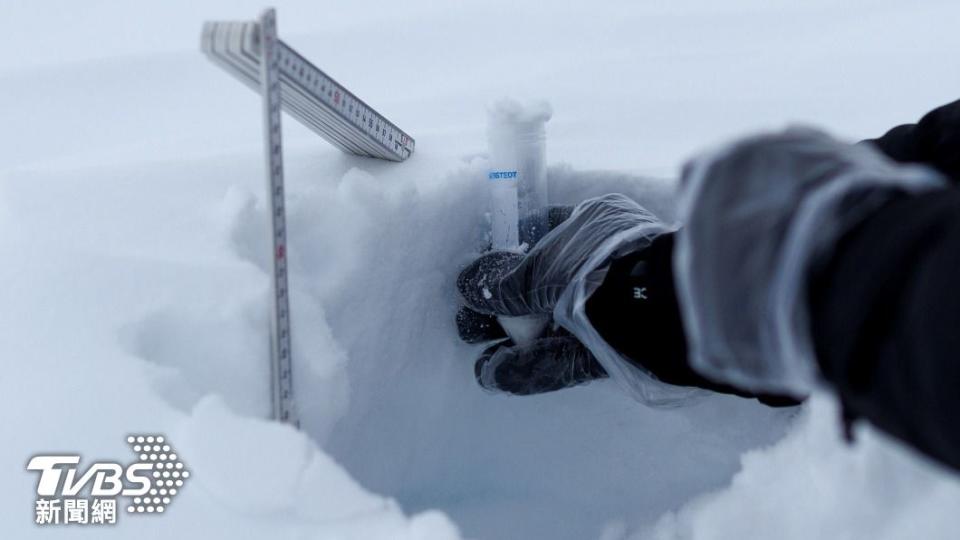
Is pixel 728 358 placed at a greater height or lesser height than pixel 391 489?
greater

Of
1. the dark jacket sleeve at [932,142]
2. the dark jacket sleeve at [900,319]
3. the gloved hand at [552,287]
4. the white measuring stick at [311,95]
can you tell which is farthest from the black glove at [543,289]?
the dark jacket sleeve at [900,319]

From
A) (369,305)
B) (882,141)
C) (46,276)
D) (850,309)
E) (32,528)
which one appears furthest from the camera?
(369,305)

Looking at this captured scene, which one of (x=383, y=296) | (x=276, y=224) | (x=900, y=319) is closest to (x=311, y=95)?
(x=276, y=224)

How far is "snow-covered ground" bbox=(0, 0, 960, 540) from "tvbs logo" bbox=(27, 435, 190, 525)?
19 millimetres

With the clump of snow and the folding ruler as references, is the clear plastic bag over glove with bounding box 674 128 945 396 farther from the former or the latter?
the folding ruler

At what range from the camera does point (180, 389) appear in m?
1.06

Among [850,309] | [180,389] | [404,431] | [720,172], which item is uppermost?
[720,172]

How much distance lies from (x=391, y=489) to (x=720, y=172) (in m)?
1.05

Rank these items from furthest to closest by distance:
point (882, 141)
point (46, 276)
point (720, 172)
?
point (882, 141), point (46, 276), point (720, 172)

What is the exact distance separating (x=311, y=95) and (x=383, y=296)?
0.40m

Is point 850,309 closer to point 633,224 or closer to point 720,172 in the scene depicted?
point 720,172

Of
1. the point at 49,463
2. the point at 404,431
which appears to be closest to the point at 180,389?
the point at 49,463

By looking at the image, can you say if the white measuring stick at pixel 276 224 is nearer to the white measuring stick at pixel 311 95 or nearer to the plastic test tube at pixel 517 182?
the white measuring stick at pixel 311 95

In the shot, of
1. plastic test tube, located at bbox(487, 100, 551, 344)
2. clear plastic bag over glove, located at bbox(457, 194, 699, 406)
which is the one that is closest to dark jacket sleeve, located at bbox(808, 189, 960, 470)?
clear plastic bag over glove, located at bbox(457, 194, 699, 406)
